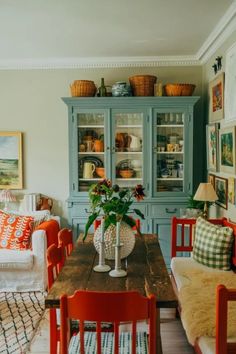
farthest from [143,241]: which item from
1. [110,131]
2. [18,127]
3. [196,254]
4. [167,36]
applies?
[18,127]

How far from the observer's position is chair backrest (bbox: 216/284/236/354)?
174 centimetres

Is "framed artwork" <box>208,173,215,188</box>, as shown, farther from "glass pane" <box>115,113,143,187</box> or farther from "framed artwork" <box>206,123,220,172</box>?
"glass pane" <box>115,113,143,187</box>

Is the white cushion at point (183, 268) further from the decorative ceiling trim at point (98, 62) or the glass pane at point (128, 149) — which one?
the decorative ceiling trim at point (98, 62)

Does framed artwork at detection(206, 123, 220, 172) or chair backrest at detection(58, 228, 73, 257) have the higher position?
framed artwork at detection(206, 123, 220, 172)

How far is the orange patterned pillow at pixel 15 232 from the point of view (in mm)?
3883

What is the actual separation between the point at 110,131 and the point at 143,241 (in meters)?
1.77

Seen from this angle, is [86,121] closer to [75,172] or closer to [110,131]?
[110,131]

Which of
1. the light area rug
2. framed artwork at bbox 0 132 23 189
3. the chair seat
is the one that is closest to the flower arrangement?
the chair seat

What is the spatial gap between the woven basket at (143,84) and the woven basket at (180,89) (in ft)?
0.64

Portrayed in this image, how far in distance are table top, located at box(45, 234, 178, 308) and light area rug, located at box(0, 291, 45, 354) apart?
84 cm

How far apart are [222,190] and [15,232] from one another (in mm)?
2231

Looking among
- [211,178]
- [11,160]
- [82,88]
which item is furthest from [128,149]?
[11,160]

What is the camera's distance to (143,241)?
9.91 ft

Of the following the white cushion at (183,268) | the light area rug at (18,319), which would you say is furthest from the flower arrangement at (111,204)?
Result: the light area rug at (18,319)
